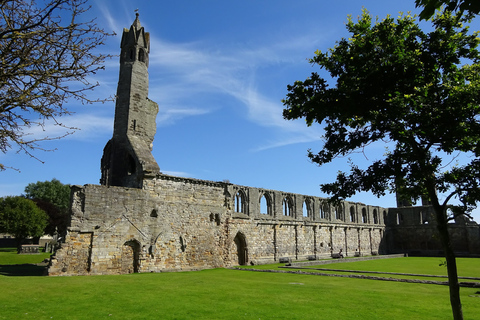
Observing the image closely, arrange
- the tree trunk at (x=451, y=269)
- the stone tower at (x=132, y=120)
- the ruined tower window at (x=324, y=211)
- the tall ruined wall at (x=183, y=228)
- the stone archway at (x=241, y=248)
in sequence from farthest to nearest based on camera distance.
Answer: the ruined tower window at (x=324, y=211) < the stone archway at (x=241, y=248) < the stone tower at (x=132, y=120) < the tall ruined wall at (x=183, y=228) < the tree trunk at (x=451, y=269)

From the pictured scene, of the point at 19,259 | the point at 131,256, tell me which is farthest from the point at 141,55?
the point at 19,259

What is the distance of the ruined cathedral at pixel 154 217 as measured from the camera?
17.6 metres

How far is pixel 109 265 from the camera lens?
58.6ft

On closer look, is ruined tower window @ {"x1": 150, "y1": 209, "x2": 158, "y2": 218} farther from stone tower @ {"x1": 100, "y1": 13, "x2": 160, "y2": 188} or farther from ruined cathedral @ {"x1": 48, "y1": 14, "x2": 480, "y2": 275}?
stone tower @ {"x1": 100, "y1": 13, "x2": 160, "y2": 188}

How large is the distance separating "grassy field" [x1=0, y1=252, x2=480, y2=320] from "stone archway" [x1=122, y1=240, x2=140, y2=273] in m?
5.08

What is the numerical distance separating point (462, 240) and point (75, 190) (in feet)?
128

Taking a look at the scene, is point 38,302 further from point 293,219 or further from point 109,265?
point 293,219

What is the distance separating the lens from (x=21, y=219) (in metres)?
40.9

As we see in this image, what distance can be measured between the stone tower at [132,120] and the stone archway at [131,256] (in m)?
3.40

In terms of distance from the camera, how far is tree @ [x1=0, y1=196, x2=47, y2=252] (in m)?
40.7

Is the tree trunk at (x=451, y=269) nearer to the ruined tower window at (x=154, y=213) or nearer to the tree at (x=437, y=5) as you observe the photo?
the tree at (x=437, y=5)

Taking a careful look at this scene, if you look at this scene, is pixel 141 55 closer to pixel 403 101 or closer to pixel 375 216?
pixel 403 101

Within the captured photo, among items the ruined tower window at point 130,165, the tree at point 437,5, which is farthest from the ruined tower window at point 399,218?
the tree at point 437,5

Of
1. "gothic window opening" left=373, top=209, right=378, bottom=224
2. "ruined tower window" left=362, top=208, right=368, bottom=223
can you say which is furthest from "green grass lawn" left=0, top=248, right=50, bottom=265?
"gothic window opening" left=373, top=209, right=378, bottom=224
